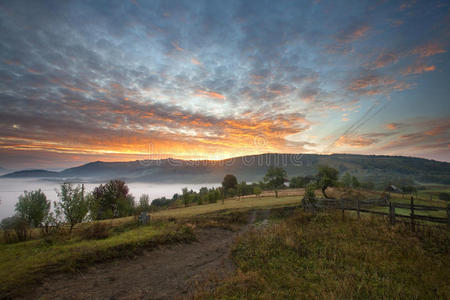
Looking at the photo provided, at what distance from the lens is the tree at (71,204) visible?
1514 centimetres

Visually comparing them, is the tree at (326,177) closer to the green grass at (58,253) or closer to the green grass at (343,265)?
the green grass at (343,265)

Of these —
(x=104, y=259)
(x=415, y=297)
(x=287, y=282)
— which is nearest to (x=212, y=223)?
(x=104, y=259)

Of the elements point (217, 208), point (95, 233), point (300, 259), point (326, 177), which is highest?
point (326, 177)

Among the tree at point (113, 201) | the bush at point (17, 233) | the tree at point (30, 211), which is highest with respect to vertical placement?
the tree at point (30, 211)

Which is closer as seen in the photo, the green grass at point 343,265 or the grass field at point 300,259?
the green grass at point 343,265

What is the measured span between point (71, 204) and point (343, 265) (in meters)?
19.3

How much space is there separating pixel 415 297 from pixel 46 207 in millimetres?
25144

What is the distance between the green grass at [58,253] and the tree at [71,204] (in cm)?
246

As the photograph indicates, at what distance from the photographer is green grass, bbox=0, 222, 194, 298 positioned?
324 inches

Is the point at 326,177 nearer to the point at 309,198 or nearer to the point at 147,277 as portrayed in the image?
the point at 309,198

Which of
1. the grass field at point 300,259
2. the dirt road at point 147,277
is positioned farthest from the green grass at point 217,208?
the dirt road at point 147,277

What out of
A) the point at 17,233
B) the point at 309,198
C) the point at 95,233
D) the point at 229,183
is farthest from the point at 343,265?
the point at 229,183

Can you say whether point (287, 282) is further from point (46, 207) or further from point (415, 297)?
point (46, 207)

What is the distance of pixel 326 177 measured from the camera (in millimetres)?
43938
